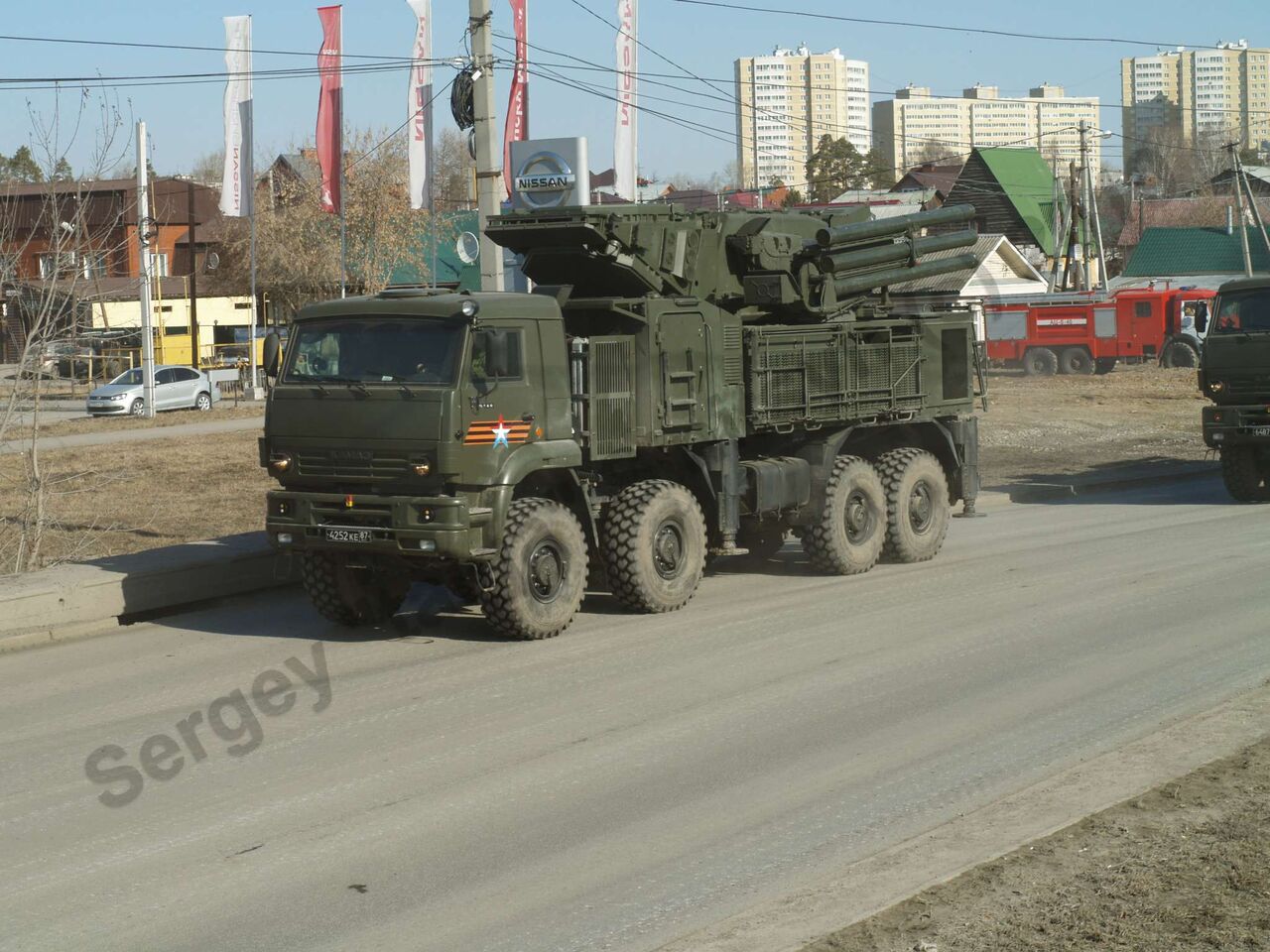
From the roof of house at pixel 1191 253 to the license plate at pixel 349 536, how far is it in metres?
75.5

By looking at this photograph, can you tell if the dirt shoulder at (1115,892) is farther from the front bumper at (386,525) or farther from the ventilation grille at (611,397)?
the ventilation grille at (611,397)

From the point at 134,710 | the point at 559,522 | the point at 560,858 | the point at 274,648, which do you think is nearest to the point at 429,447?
the point at 559,522

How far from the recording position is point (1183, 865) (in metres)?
6.26

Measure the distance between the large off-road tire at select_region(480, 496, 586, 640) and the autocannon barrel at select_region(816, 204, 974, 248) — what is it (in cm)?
462

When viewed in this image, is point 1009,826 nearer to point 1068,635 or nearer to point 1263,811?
point 1263,811

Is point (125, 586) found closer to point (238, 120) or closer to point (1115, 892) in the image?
point (1115, 892)

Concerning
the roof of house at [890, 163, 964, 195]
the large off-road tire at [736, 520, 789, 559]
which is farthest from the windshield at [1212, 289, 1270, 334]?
the roof of house at [890, 163, 964, 195]

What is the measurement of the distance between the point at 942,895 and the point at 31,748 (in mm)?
5421

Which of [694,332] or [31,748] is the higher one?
[694,332]

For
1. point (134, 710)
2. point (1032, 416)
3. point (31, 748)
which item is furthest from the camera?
point (1032, 416)

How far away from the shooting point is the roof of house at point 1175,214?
100m

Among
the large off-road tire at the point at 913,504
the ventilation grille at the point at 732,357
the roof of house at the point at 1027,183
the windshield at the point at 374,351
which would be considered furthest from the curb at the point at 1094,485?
the roof of house at the point at 1027,183

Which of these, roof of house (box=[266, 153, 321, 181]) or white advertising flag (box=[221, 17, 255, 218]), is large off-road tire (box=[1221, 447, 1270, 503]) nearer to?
white advertising flag (box=[221, 17, 255, 218])

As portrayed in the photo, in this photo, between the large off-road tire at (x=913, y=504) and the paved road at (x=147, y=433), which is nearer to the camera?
the large off-road tire at (x=913, y=504)
